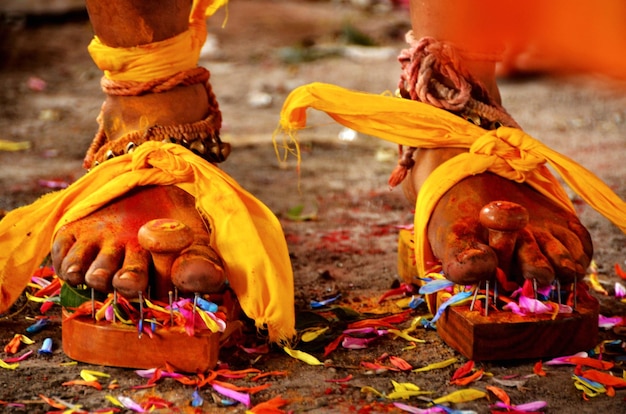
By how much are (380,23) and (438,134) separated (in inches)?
230

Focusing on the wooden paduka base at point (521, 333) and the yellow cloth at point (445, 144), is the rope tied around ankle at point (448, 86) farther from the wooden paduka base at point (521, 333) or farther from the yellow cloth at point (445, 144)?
the wooden paduka base at point (521, 333)

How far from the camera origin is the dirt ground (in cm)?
146

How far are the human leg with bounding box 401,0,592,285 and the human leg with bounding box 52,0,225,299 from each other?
0.43 metres

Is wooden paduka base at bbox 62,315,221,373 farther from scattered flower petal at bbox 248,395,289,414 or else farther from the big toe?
the big toe

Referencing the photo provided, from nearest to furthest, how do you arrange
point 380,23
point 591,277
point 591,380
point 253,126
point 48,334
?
point 591,380 → point 48,334 → point 591,277 → point 253,126 → point 380,23

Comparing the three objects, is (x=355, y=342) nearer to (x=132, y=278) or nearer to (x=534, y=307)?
(x=534, y=307)

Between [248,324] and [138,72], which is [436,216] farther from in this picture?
[138,72]

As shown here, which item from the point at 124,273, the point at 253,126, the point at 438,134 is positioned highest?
the point at 438,134

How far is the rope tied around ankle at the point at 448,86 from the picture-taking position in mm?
1826

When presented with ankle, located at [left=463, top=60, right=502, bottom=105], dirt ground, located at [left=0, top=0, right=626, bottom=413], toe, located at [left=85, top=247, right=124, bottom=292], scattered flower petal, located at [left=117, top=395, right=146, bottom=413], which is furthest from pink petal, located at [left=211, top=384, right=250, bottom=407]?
ankle, located at [left=463, top=60, right=502, bottom=105]

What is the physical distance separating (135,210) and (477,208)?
25.5 inches

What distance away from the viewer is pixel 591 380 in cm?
146

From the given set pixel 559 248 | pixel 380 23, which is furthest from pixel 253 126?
pixel 380 23

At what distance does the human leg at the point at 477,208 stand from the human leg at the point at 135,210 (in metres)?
0.43
